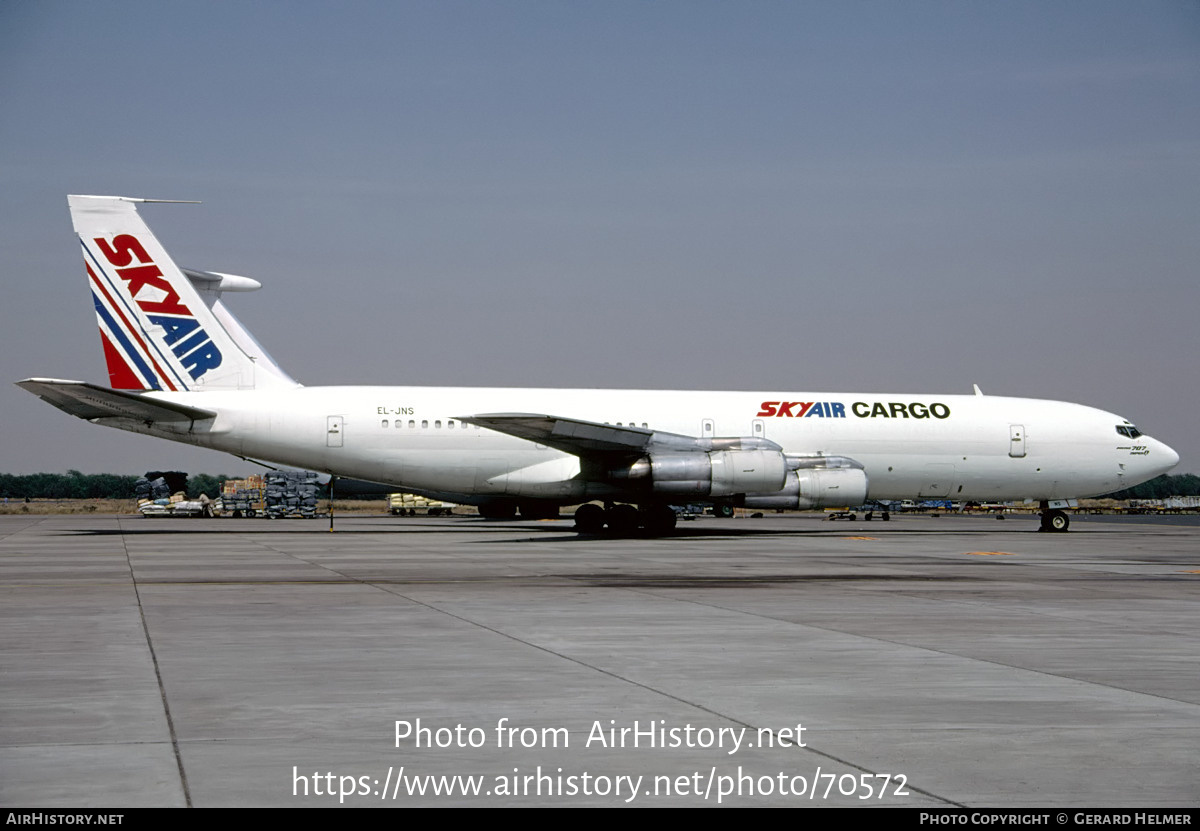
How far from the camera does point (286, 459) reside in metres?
32.5

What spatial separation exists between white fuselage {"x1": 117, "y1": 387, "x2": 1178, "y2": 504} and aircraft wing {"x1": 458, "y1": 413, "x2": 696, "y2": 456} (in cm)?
110

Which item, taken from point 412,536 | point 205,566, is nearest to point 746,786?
point 205,566

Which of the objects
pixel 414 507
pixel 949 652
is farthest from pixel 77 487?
pixel 949 652

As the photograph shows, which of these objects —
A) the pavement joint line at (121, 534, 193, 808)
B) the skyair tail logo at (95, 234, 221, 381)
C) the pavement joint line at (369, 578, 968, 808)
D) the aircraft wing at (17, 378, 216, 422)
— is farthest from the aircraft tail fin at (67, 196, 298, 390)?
the pavement joint line at (369, 578, 968, 808)

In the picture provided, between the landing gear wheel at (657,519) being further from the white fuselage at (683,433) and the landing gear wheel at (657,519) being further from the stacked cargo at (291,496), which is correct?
the stacked cargo at (291,496)

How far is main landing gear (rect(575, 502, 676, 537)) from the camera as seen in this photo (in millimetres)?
33344

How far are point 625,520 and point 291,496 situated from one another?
35335mm

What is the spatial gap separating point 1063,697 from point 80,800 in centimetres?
611

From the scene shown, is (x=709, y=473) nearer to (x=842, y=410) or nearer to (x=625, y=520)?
(x=625, y=520)

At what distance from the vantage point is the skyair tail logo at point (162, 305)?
3241cm

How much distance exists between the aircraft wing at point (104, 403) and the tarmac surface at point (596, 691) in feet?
39.9

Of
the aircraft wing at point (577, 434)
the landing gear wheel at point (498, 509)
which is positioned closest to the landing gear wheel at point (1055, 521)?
the aircraft wing at point (577, 434)

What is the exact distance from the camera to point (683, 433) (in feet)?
111

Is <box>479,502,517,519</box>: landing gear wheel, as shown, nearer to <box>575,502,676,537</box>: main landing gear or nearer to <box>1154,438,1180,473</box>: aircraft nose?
<box>575,502,676,537</box>: main landing gear
